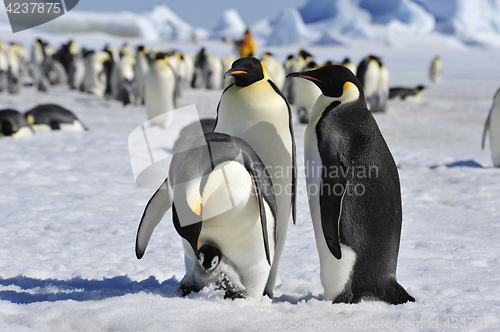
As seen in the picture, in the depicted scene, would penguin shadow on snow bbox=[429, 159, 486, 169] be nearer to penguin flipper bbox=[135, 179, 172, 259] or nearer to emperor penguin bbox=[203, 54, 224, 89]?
penguin flipper bbox=[135, 179, 172, 259]

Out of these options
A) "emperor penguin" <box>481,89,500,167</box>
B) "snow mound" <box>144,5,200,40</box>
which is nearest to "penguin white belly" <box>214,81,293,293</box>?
"emperor penguin" <box>481,89,500,167</box>

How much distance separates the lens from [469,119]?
35.3ft

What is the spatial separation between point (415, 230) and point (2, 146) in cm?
510

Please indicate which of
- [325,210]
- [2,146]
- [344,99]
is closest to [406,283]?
[325,210]

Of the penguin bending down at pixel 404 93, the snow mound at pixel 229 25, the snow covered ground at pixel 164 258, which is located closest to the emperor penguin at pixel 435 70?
the penguin bending down at pixel 404 93

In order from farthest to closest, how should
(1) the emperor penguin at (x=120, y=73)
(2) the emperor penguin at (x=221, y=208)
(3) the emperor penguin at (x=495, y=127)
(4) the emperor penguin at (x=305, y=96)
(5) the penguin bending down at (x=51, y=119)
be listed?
1. (1) the emperor penguin at (x=120, y=73)
2. (4) the emperor penguin at (x=305, y=96)
3. (5) the penguin bending down at (x=51, y=119)
4. (3) the emperor penguin at (x=495, y=127)
5. (2) the emperor penguin at (x=221, y=208)

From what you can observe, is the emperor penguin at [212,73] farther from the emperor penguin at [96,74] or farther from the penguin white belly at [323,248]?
the penguin white belly at [323,248]

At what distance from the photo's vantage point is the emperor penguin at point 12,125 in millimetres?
7074

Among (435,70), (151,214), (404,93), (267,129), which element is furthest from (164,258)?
(435,70)

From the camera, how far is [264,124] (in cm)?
235

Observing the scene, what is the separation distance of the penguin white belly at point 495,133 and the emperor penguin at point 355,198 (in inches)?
Answer: 152

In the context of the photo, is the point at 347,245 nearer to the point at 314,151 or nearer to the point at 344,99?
the point at 314,151

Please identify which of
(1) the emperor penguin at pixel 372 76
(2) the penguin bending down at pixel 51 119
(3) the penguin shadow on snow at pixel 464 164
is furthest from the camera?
(1) the emperor penguin at pixel 372 76

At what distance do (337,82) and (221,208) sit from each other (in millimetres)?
775
